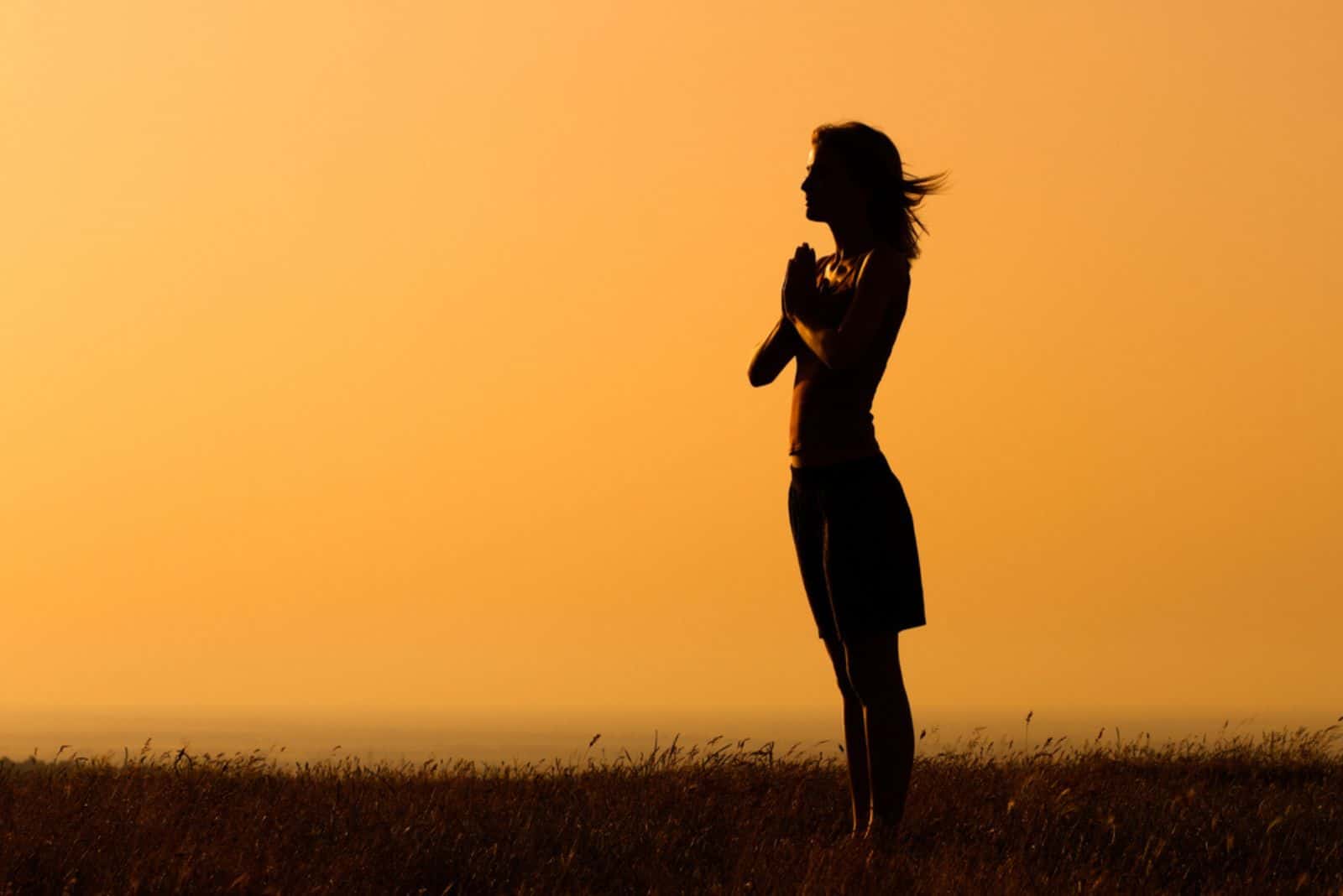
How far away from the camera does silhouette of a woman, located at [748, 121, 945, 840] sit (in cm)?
616

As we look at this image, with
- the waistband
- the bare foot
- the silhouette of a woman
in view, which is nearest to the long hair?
the silhouette of a woman

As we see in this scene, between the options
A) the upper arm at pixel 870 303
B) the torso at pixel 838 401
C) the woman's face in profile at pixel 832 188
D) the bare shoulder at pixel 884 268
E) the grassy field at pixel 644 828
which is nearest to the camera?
the grassy field at pixel 644 828

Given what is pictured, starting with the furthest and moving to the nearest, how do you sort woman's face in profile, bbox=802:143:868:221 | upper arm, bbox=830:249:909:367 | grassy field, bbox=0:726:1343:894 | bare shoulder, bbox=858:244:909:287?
woman's face in profile, bbox=802:143:868:221, bare shoulder, bbox=858:244:909:287, upper arm, bbox=830:249:909:367, grassy field, bbox=0:726:1343:894

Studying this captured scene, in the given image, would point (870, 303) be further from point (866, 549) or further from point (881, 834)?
point (881, 834)

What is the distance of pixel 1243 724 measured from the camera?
10820 millimetres

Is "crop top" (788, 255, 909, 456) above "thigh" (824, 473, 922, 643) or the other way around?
above

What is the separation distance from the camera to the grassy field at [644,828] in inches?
213

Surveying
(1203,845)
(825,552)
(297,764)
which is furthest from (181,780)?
(1203,845)

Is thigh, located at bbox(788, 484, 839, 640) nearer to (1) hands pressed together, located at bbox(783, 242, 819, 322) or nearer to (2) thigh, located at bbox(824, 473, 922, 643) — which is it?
(2) thigh, located at bbox(824, 473, 922, 643)

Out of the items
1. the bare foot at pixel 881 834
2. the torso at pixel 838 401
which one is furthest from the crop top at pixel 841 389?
the bare foot at pixel 881 834

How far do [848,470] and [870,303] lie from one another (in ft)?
2.19

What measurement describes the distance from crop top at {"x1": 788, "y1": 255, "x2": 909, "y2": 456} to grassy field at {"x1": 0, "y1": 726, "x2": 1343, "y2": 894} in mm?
1588

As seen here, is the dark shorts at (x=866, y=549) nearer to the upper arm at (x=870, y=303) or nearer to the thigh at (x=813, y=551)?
the thigh at (x=813, y=551)

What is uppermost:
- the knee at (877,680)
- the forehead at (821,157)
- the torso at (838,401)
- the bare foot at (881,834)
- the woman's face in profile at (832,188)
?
the forehead at (821,157)
